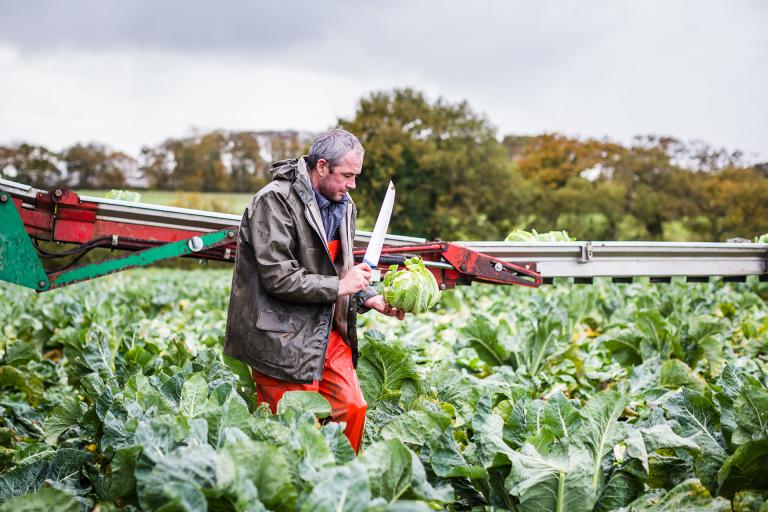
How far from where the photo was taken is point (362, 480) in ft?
8.00

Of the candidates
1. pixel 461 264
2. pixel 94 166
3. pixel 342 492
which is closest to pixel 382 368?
pixel 461 264

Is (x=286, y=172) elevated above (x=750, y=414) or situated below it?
above

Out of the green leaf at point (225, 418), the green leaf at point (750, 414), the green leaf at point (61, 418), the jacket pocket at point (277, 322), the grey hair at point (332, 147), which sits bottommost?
the green leaf at point (61, 418)

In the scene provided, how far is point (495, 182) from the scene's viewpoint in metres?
40.2

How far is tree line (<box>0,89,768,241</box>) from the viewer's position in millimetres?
37406

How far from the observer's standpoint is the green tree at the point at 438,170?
125ft

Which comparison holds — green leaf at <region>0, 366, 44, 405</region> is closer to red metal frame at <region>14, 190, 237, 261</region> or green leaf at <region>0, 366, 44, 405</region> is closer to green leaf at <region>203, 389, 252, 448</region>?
red metal frame at <region>14, 190, 237, 261</region>

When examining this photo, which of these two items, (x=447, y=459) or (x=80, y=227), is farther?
(x=80, y=227)

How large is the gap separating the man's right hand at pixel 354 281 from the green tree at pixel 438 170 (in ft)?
107

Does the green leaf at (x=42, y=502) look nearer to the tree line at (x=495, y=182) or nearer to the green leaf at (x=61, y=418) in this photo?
the green leaf at (x=61, y=418)

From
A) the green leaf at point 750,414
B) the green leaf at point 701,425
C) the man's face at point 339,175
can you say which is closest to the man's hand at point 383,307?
the man's face at point 339,175

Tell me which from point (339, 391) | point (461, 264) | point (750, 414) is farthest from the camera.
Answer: point (461, 264)

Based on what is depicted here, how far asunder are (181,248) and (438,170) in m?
35.7

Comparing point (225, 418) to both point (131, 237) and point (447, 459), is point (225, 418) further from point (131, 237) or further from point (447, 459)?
point (131, 237)
